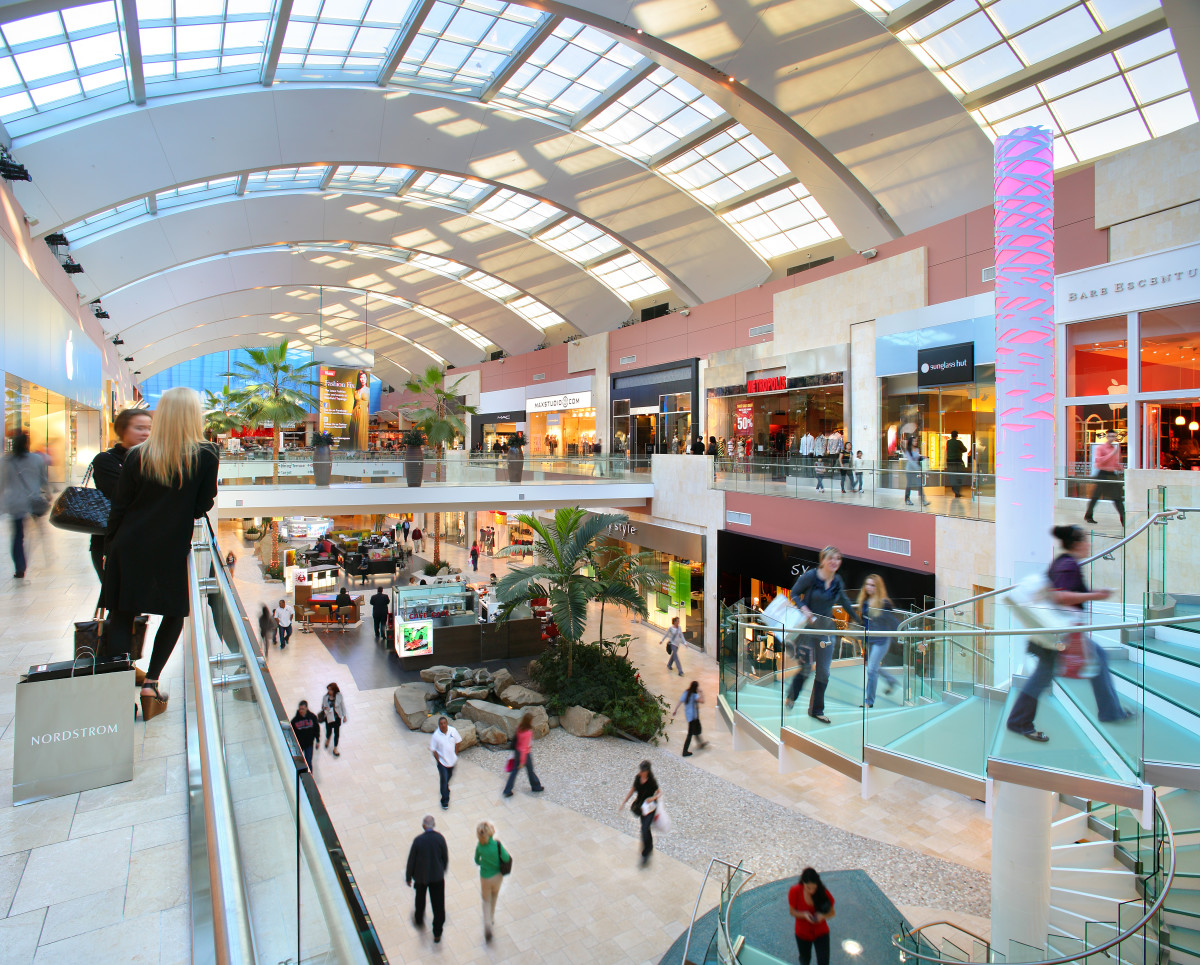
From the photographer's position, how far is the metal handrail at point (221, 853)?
1253mm

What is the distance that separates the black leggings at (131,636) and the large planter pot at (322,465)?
1750 cm

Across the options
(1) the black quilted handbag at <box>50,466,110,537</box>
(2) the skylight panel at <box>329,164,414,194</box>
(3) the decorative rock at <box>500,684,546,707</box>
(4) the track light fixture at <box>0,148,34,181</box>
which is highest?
(2) the skylight panel at <box>329,164,414,194</box>

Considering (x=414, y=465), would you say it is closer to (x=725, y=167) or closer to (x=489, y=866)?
(x=725, y=167)

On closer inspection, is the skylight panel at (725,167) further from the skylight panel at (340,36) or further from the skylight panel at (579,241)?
the skylight panel at (340,36)

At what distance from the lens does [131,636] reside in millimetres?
2914

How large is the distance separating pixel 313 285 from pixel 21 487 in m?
37.0

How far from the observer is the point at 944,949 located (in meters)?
7.62

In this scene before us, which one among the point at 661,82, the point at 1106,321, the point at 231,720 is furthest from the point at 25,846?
the point at 661,82

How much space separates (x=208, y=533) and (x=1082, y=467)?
1479cm

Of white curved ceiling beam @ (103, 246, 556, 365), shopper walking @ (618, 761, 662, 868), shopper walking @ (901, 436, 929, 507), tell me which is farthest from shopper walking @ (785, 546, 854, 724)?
white curved ceiling beam @ (103, 246, 556, 365)

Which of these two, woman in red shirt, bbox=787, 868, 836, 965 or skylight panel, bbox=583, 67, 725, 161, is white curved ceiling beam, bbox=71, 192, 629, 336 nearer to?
skylight panel, bbox=583, 67, 725, 161

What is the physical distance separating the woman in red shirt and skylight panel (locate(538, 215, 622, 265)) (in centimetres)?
2604

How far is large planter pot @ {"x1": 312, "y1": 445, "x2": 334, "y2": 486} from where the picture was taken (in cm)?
1978

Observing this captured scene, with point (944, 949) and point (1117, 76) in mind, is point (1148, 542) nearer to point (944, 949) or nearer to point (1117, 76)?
point (944, 949)
